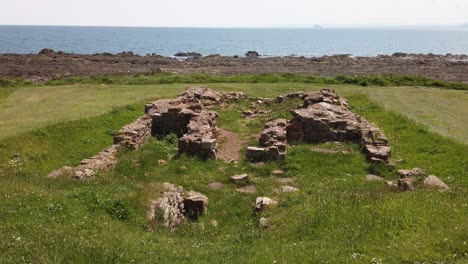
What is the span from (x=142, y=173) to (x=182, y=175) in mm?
1795

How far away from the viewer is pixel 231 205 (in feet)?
55.0

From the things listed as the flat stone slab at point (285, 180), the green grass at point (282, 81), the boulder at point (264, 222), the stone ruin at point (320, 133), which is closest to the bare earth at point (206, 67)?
the green grass at point (282, 81)

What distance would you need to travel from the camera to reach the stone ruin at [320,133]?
72.0ft

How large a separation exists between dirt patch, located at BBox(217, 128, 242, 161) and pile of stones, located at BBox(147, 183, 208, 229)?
614 cm

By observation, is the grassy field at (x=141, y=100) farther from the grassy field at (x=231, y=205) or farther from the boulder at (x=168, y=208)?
the boulder at (x=168, y=208)

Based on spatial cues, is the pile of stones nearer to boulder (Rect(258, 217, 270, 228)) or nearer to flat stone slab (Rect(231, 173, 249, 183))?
boulder (Rect(258, 217, 270, 228))

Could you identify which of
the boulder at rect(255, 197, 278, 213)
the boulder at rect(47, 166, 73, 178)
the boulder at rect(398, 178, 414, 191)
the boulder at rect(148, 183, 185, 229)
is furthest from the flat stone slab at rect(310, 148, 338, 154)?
the boulder at rect(47, 166, 73, 178)

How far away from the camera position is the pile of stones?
1398cm

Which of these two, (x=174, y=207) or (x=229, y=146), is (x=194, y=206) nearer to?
(x=174, y=207)

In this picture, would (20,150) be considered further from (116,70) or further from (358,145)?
(116,70)

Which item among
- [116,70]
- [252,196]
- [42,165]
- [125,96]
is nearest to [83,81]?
[125,96]

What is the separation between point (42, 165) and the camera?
2211 cm

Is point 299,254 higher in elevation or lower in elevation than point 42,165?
higher

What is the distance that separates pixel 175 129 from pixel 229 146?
4755mm
